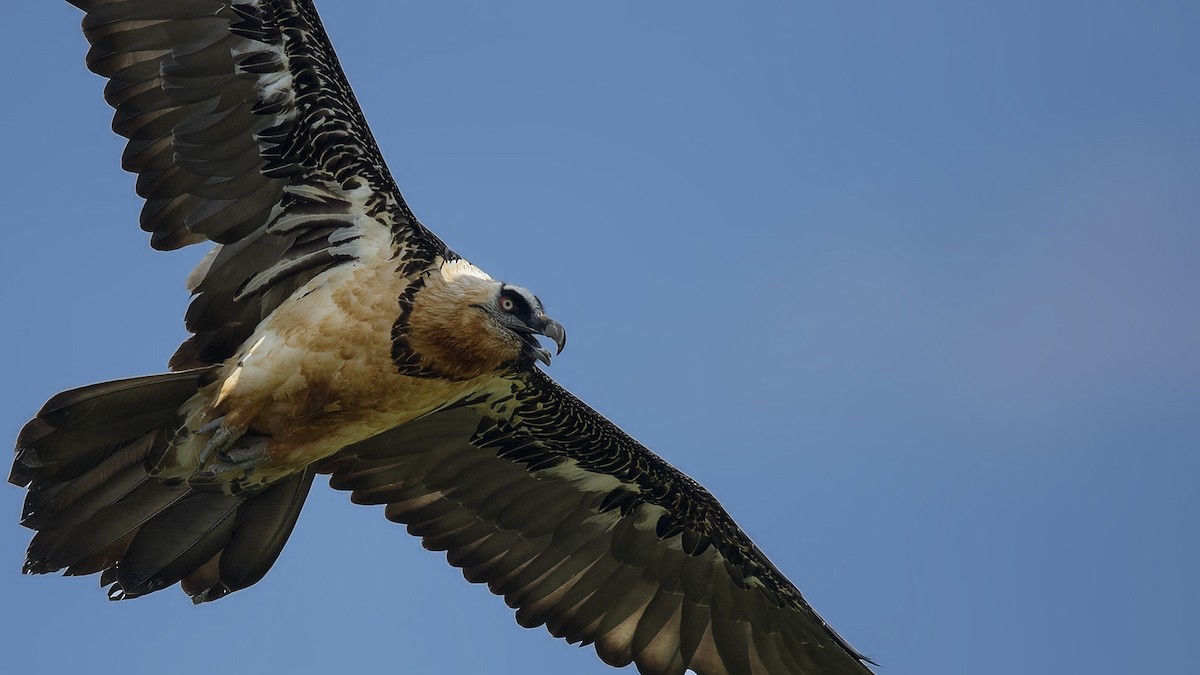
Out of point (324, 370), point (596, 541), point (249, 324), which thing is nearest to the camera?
point (324, 370)

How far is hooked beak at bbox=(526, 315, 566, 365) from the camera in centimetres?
1087

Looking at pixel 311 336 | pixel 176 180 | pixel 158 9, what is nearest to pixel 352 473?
pixel 311 336

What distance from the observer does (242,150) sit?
36.0 feet

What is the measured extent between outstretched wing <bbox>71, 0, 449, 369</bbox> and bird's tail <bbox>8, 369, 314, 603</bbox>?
1.88 ft

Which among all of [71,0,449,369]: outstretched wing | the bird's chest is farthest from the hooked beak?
[71,0,449,369]: outstretched wing

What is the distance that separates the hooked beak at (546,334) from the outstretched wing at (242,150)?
102cm

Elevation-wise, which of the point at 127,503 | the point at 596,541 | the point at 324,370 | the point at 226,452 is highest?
the point at 596,541

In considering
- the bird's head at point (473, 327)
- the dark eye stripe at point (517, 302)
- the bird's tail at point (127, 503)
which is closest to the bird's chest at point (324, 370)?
the bird's head at point (473, 327)

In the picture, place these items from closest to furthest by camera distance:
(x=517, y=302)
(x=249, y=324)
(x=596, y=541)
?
(x=517, y=302) < (x=249, y=324) < (x=596, y=541)

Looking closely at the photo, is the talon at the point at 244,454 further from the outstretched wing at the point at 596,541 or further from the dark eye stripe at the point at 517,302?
the dark eye stripe at the point at 517,302

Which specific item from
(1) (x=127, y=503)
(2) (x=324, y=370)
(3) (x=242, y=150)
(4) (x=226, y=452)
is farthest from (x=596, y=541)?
(3) (x=242, y=150)

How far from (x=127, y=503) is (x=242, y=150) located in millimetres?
2806

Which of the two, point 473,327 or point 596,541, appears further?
point 596,541

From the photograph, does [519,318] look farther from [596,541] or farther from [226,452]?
[596,541]
